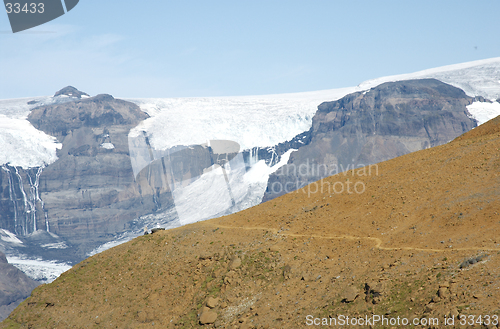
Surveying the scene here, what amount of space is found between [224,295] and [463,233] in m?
14.1

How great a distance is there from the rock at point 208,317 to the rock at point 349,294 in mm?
7589

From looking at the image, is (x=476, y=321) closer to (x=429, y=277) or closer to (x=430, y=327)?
(x=430, y=327)

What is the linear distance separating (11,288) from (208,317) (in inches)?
7550

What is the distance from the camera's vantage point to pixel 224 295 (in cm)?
2750

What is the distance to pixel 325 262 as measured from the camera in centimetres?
2703

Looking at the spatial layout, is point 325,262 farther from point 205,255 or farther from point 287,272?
point 205,255

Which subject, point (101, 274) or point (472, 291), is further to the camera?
point (101, 274)

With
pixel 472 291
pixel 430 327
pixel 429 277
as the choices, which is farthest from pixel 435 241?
pixel 430 327

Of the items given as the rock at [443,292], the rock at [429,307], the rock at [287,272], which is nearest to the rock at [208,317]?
the rock at [287,272]

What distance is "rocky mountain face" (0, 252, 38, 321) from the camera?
17962 centimetres

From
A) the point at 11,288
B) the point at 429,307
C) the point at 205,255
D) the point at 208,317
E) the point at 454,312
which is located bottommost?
the point at 11,288

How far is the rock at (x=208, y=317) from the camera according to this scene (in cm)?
2608

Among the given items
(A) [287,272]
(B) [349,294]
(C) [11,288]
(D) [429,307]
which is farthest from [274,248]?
(C) [11,288]

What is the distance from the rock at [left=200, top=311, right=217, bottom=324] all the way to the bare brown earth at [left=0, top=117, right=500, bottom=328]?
0.21 feet
